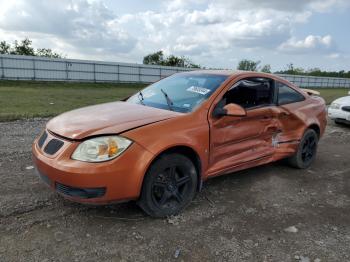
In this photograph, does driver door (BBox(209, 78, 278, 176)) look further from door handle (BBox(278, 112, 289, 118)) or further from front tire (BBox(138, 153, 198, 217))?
front tire (BBox(138, 153, 198, 217))

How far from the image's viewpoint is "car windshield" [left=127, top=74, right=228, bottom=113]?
4108 mm

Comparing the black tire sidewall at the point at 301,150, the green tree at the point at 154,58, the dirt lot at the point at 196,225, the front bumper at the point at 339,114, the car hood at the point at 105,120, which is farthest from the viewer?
the green tree at the point at 154,58

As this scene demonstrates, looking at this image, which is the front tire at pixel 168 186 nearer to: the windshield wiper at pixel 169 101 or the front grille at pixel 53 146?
the windshield wiper at pixel 169 101

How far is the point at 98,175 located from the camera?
3.12 m

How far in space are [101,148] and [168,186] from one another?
0.86 meters

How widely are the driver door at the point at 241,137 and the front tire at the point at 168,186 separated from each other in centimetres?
40

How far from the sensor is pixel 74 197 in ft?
10.5

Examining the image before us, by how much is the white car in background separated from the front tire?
754 cm

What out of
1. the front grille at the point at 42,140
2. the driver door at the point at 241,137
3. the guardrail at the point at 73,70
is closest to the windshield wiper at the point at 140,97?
the driver door at the point at 241,137

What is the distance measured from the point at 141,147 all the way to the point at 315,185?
9.67 feet

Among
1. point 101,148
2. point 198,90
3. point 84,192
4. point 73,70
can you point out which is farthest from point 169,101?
point 73,70

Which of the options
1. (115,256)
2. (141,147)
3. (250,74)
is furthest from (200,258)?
(250,74)

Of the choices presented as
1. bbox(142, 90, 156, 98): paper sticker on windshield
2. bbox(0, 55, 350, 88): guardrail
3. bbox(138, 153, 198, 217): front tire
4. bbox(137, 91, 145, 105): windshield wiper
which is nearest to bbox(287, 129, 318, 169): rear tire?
bbox(138, 153, 198, 217): front tire

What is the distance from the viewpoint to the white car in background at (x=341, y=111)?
980 centimetres
